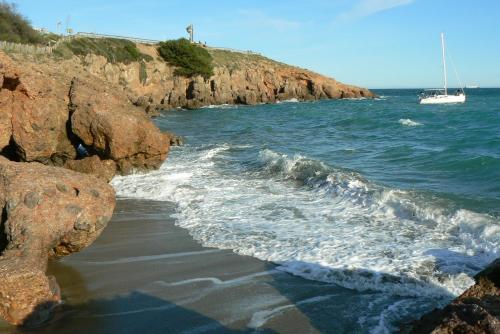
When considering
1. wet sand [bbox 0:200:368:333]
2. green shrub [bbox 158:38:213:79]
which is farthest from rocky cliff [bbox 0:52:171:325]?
green shrub [bbox 158:38:213:79]

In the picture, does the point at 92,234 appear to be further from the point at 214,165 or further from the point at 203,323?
the point at 214,165

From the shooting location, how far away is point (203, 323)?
5105 millimetres

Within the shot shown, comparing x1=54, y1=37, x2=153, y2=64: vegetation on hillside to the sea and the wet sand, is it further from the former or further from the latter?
the wet sand

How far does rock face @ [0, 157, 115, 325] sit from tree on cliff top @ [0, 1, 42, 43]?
34307 mm

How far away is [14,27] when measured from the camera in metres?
38.9

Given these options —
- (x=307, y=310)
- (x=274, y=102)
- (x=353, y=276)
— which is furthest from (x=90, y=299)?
(x=274, y=102)

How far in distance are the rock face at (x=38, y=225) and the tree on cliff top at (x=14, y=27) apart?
34.3m

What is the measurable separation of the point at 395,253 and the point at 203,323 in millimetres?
3316

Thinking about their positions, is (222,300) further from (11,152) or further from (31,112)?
(11,152)

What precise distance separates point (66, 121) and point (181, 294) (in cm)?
636

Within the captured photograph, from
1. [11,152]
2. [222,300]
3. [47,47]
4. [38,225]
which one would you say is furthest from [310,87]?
[38,225]

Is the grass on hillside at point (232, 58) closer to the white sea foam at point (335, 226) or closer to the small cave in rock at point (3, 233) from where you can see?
the white sea foam at point (335, 226)

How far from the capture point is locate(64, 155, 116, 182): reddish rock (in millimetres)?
11219

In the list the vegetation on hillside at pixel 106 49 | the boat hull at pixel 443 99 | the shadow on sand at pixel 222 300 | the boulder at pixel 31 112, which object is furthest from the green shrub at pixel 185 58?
the shadow on sand at pixel 222 300
